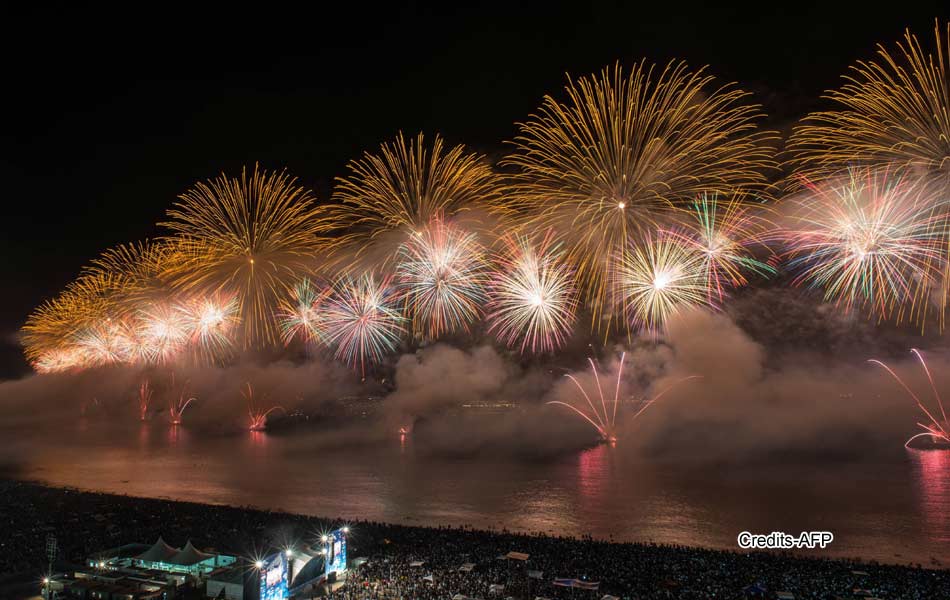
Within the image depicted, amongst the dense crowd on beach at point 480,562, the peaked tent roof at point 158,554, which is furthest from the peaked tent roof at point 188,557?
the dense crowd on beach at point 480,562

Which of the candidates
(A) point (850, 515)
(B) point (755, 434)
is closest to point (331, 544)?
(A) point (850, 515)

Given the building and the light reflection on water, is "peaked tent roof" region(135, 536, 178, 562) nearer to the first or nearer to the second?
the building

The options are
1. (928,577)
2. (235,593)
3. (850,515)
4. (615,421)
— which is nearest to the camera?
(235,593)

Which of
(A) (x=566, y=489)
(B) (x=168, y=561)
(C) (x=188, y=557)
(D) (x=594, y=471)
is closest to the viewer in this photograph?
(C) (x=188, y=557)

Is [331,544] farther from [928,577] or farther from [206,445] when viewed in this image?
[206,445]

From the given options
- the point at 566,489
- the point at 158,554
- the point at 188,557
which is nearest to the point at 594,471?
the point at 566,489

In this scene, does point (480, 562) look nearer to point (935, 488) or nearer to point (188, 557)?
point (188, 557)

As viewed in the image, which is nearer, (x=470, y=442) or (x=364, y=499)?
(x=364, y=499)
